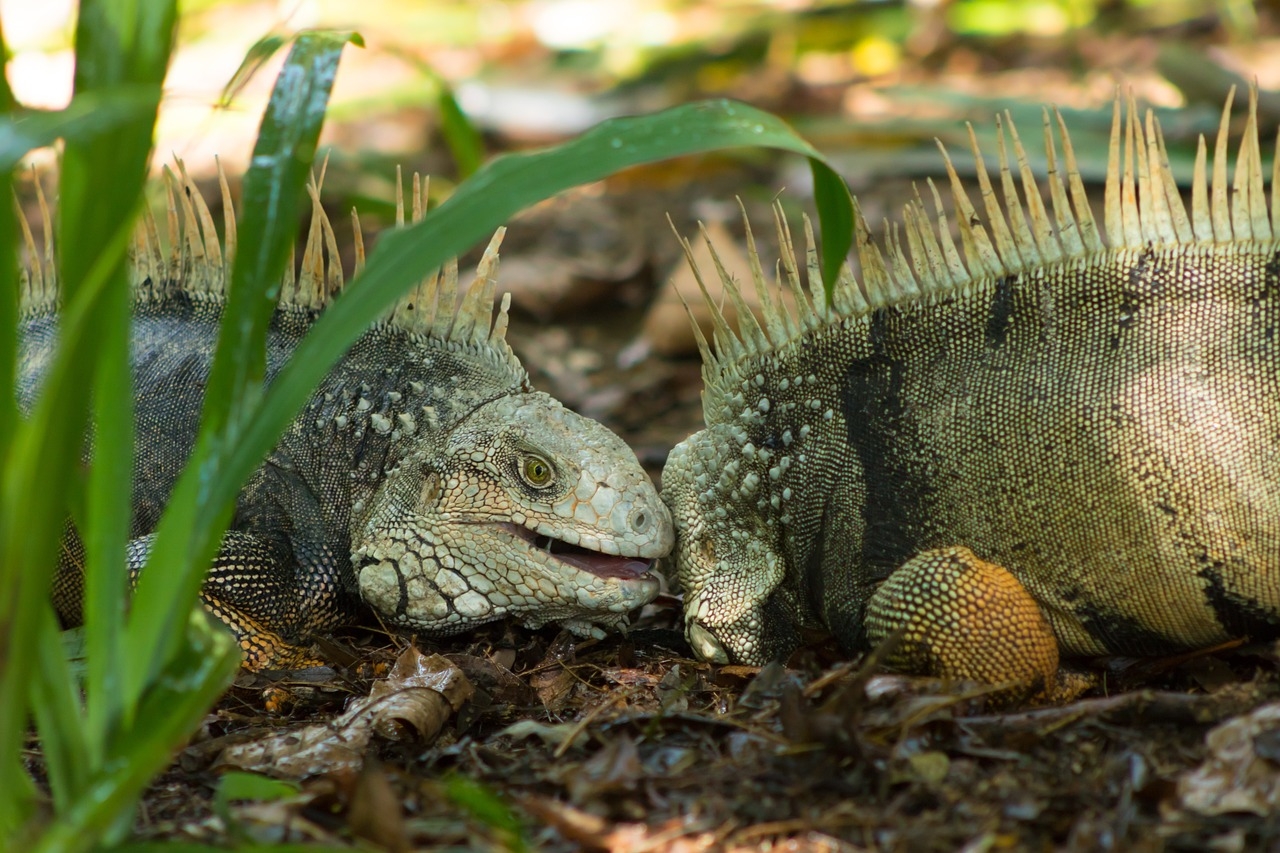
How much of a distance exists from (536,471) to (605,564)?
399 mm

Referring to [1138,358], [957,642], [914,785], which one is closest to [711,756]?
[914,785]

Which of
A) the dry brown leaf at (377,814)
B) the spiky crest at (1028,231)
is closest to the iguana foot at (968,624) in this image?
the spiky crest at (1028,231)

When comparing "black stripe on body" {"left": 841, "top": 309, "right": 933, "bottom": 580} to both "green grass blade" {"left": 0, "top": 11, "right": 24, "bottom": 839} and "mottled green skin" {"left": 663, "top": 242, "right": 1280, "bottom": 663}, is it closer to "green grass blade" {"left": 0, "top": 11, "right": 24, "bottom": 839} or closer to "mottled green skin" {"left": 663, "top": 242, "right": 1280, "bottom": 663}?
"mottled green skin" {"left": 663, "top": 242, "right": 1280, "bottom": 663}

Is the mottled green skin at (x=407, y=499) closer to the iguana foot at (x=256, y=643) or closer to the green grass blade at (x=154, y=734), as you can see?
the iguana foot at (x=256, y=643)

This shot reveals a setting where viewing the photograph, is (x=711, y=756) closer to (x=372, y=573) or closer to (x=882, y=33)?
(x=372, y=573)

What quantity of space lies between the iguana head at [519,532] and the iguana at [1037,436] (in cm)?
40

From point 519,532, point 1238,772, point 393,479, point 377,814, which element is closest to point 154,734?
point 377,814

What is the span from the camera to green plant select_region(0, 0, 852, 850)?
2.25 meters

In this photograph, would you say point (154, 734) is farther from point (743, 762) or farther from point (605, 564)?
point (605, 564)

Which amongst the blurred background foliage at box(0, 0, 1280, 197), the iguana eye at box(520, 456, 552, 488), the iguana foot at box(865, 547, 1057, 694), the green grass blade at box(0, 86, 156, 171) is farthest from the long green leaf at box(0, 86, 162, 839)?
the blurred background foliage at box(0, 0, 1280, 197)

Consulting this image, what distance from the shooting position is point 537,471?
414 cm

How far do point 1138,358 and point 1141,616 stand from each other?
0.72 metres

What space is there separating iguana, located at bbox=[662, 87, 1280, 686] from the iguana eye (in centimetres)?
68

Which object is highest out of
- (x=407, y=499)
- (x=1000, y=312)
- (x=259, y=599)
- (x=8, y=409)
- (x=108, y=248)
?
(x=108, y=248)
